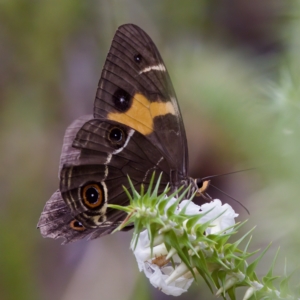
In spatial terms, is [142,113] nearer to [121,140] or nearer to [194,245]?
[121,140]

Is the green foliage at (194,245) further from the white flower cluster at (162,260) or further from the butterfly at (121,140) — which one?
the butterfly at (121,140)

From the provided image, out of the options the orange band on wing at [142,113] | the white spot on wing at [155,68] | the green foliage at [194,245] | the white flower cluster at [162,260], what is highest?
the white spot on wing at [155,68]

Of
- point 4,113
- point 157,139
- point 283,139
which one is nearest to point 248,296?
point 283,139

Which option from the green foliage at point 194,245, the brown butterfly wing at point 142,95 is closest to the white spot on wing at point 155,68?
the brown butterfly wing at point 142,95

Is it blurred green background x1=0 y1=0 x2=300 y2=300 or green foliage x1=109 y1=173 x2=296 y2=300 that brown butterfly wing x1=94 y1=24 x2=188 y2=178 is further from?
green foliage x1=109 y1=173 x2=296 y2=300

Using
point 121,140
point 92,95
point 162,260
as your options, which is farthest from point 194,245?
point 92,95

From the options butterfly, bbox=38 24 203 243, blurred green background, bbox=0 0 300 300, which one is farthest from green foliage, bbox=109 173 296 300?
blurred green background, bbox=0 0 300 300

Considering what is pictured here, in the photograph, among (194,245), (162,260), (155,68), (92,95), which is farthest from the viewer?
(92,95)
